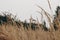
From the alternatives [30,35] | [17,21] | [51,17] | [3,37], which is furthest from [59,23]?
[3,37]

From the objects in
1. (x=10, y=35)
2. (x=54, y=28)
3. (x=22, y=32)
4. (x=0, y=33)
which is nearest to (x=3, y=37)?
(x=0, y=33)

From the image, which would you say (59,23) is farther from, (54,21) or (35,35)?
(35,35)

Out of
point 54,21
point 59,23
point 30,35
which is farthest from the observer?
point 30,35

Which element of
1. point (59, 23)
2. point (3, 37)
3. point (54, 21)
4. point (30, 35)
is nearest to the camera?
point (59, 23)

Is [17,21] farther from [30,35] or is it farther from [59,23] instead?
[59,23]

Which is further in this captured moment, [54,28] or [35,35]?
[35,35]

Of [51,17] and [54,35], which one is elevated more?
[51,17]

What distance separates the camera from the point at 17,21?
4496 millimetres

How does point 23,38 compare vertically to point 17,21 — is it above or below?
below

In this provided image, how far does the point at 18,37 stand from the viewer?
3738mm

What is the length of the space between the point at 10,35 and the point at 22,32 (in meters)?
0.67

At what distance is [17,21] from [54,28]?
1513 mm

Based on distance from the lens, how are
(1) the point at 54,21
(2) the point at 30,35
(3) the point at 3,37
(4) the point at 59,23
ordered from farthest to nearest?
(3) the point at 3,37, (2) the point at 30,35, (1) the point at 54,21, (4) the point at 59,23

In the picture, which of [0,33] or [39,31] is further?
[0,33]
